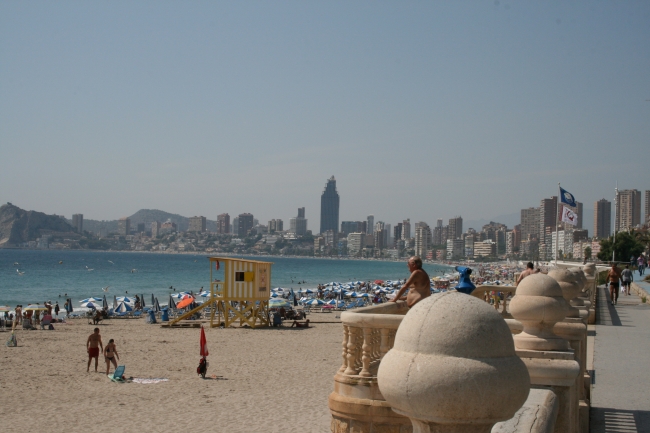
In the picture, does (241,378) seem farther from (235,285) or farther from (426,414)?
(426,414)

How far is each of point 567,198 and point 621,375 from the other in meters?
17.7

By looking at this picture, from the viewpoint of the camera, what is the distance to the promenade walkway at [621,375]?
8.48 m

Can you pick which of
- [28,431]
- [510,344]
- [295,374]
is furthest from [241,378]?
[510,344]

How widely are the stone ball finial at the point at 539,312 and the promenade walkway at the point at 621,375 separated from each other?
128 inches

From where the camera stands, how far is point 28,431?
1245 centimetres

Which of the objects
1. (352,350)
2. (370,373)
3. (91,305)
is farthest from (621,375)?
(91,305)

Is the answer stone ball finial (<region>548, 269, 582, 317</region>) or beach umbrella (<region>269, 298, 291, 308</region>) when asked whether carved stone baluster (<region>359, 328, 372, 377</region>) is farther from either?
beach umbrella (<region>269, 298, 291, 308</region>)

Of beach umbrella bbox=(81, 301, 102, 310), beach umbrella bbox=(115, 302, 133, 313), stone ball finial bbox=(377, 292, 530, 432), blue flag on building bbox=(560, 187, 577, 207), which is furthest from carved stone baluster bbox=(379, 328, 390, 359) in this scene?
beach umbrella bbox=(81, 301, 102, 310)

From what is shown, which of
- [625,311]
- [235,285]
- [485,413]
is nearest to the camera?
[485,413]

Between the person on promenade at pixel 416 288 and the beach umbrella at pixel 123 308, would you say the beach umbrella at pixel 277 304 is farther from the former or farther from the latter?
the person on promenade at pixel 416 288

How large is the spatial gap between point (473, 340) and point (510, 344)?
167 millimetres

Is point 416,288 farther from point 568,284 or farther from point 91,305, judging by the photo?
point 91,305

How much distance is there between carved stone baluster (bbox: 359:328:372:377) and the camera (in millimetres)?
5951

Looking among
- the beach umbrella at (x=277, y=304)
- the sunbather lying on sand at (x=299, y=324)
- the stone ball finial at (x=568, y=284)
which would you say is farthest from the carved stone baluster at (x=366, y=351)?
the beach umbrella at (x=277, y=304)
